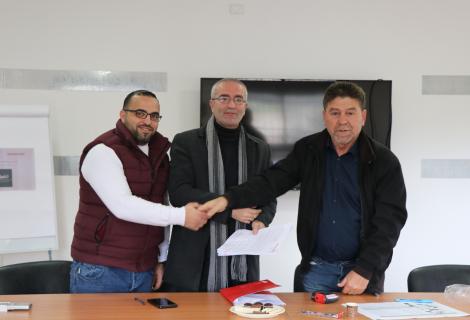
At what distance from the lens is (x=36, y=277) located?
8.86 feet

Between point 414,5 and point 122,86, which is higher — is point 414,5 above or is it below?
above

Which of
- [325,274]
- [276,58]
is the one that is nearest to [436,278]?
[325,274]

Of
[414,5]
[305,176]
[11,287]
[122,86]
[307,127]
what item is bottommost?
[11,287]

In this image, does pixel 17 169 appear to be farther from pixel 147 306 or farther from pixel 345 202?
pixel 345 202

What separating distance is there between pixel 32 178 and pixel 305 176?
251cm

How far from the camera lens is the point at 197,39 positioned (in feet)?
14.5

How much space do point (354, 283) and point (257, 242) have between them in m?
0.50

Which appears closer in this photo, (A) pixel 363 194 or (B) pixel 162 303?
(B) pixel 162 303

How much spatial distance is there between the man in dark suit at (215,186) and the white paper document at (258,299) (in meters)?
0.35

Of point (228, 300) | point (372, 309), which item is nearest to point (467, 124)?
point (372, 309)

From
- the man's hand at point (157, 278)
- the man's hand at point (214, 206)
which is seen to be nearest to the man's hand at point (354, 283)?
the man's hand at point (214, 206)

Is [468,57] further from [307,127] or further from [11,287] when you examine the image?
[11,287]

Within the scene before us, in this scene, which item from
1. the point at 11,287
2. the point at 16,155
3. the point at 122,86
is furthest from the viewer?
the point at 122,86

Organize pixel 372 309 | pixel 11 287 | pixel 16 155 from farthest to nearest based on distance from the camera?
pixel 16 155 → pixel 11 287 → pixel 372 309
